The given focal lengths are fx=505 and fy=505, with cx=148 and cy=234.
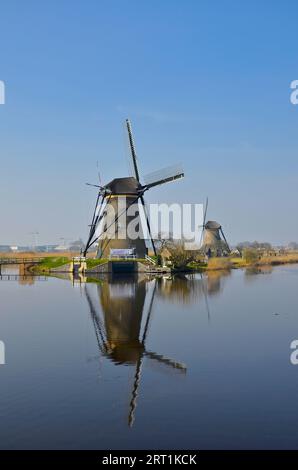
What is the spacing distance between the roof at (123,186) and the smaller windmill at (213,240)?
43815 mm

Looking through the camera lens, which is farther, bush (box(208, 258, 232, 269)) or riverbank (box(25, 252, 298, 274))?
bush (box(208, 258, 232, 269))

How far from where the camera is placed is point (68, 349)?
21.0m

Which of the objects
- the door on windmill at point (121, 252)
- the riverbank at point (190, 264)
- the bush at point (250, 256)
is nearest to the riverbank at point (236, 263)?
the riverbank at point (190, 264)

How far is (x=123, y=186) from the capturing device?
68250 millimetres

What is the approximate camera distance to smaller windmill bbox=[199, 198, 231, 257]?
11047cm

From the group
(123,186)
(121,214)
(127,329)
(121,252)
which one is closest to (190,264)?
(121,252)

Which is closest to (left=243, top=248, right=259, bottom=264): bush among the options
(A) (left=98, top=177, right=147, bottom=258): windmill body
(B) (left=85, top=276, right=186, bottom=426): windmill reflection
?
(A) (left=98, top=177, right=147, bottom=258): windmill body

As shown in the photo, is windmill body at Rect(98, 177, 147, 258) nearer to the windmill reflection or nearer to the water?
the windmill reflection

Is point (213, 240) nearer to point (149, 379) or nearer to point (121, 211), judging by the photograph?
point (121, 211)

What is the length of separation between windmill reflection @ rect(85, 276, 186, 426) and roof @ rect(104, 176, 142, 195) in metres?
26.3

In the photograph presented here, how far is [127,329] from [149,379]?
9.47 metres
